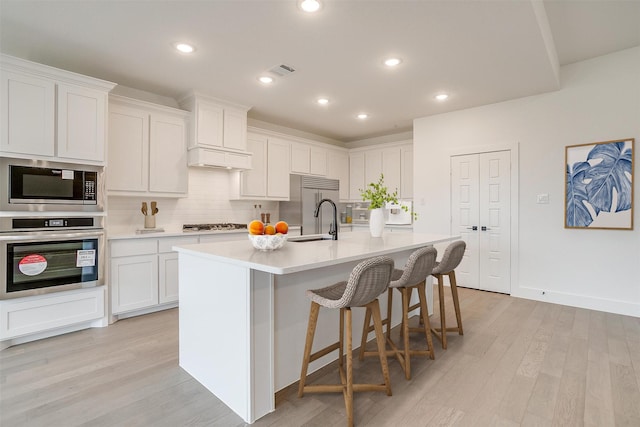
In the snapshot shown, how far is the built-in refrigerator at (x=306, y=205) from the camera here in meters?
5.45

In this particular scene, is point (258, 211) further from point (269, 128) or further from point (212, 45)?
point (212, 45)

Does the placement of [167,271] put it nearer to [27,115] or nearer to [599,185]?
[27,115]

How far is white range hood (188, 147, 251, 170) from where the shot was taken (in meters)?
4.00

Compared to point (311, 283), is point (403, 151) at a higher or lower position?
higher

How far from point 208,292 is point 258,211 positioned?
3344mm

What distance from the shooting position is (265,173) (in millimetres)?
5047

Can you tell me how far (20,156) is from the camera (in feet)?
8.77

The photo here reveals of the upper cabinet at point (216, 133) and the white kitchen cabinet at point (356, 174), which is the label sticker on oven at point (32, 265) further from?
the white kitchen cabinet at point (356, 174)

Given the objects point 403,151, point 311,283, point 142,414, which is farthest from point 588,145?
point 142,414

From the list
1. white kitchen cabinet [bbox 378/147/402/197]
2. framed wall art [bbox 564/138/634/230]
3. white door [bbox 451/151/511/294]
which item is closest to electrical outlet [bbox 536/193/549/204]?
framed wall art [bbox 564/138/634/230]

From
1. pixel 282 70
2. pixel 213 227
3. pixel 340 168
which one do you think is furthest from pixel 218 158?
pixel 340 168

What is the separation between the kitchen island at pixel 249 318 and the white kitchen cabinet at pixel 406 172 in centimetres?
352

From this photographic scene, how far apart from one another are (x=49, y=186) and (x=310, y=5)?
8.92 ft

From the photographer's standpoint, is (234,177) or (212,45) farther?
(234,177)
